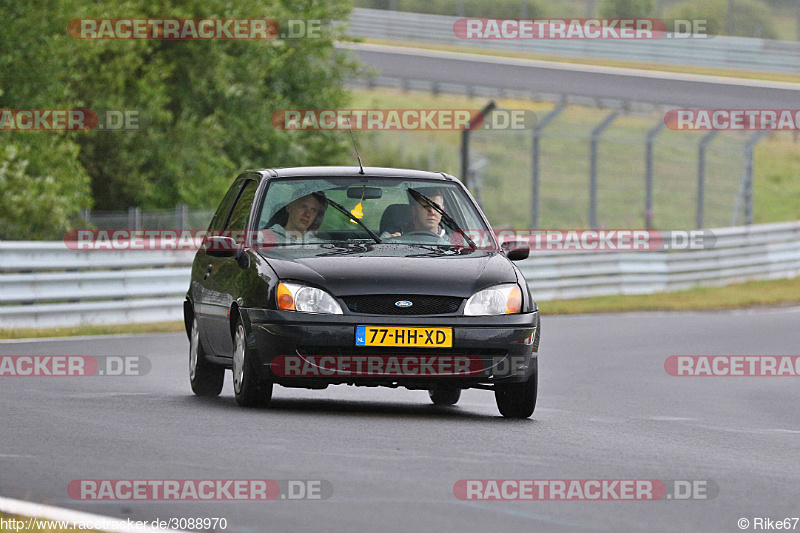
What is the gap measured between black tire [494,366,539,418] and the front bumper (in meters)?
0.38

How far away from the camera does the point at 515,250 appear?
11102mm

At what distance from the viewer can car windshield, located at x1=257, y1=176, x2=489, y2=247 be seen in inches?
433

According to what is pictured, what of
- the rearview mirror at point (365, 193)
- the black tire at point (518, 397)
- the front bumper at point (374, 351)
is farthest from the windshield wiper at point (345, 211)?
the black tire at point (518, 397)

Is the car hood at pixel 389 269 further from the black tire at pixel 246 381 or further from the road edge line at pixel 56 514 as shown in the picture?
the road edge line at pixel 56 514

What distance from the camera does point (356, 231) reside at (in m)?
11.0

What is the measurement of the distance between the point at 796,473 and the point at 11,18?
2023 cm

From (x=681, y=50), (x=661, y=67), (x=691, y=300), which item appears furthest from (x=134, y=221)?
(x=681, y=50)

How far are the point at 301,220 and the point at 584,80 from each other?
3493 centimetres

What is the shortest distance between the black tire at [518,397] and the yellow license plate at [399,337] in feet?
2.68

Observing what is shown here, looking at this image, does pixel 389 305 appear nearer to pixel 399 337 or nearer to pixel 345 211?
pixel 399 337

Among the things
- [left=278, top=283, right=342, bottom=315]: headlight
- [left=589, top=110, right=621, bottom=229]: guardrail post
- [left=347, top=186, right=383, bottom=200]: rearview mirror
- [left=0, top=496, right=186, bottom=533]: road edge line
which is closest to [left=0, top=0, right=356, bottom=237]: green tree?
[left=589, top=110, right=621, bottom=229]: guardrail post

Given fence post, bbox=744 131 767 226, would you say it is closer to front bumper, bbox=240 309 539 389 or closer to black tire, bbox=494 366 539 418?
black tire, bbox=494 366 539 418

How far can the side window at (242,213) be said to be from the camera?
11289 mm

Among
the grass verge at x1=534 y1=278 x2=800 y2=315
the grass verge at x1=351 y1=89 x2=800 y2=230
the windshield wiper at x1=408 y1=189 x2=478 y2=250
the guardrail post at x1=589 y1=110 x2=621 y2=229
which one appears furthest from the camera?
the grass verge at x1=351 y1=89 x2=800 y2=230
